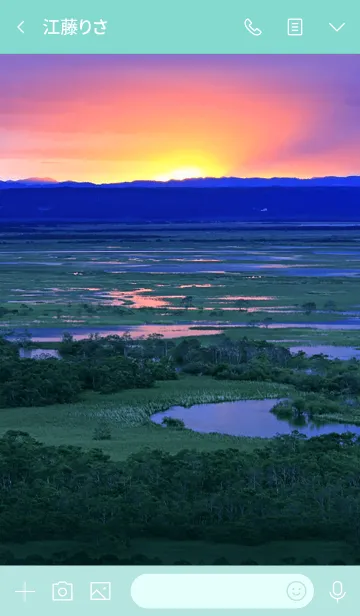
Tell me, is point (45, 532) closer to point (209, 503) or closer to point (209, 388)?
point (209, 503)

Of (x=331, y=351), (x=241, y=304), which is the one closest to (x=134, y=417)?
(x=331, y=351)

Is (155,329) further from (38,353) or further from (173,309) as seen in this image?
(38,353)

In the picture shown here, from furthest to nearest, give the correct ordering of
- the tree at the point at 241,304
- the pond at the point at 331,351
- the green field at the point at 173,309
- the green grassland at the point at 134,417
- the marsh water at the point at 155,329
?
the tree at the point at 241,304
the marsh water at the point at 155,329
the pond at the point at 331,351
the green grassland at the point at 134,417
the green field at the point at 173,309

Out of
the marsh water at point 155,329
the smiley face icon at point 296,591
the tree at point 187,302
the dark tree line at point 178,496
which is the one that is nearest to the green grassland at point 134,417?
the dark tree line at point 178,496

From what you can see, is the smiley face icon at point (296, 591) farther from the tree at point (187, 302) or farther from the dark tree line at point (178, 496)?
the tree at point (187, 302)
